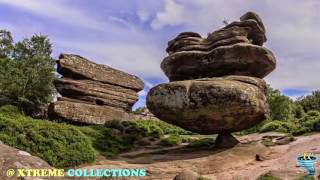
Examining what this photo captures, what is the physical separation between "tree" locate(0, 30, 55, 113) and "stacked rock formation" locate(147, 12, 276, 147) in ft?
36.6

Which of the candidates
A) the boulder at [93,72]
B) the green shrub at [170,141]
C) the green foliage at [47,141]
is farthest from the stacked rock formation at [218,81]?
the boulder at [93,72]

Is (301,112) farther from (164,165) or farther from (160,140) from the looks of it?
(164,165)

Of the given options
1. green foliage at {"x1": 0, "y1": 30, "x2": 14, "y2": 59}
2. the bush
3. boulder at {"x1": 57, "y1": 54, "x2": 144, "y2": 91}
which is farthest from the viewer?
green foliage at {"x1": 0, "y1": 30, "x2": 14, "y2": 59}

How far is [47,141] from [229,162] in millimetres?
8211

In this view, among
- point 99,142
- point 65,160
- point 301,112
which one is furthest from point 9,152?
point 301,112

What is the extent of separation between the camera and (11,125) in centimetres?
1811

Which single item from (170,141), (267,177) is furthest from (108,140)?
(267,177)

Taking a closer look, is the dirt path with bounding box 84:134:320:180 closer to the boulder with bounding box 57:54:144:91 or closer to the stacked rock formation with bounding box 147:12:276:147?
the stacked rock formation with bounding box 147:12:276:147

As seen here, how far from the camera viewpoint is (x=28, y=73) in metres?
35.3

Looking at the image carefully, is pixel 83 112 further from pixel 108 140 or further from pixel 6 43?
pixel 6 43

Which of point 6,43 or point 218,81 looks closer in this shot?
point 218,81

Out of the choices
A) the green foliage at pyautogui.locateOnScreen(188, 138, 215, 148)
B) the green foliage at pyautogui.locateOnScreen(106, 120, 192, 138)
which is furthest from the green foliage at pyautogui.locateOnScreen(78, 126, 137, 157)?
the green foliage at pyautogui.locateOnScreen(188, 138, 215, 148)

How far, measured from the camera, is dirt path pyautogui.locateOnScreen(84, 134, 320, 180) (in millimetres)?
17781

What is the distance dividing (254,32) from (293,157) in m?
8.37
